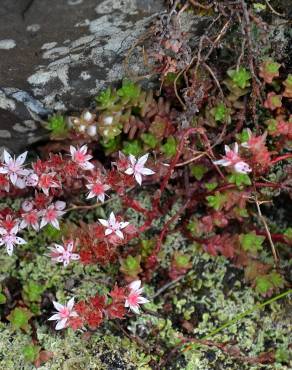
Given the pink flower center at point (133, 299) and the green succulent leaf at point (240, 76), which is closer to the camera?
the pink flower center at point (133, 299)

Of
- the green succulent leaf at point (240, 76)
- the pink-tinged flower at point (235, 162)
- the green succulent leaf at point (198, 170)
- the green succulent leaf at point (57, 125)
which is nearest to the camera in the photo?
the pink-tinged flower at point (235, 162)

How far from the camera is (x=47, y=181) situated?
2.47m

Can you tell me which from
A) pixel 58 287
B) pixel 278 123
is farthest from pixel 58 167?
pixel 278 123

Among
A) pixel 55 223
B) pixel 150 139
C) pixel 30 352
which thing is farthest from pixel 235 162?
pixel 30 352

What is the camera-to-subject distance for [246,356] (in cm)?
273

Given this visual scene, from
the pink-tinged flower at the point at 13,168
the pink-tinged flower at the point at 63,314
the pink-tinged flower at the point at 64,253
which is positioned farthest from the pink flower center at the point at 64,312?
the pink-tinged flower at the point at 13,168

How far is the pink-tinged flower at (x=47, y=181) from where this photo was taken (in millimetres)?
2471

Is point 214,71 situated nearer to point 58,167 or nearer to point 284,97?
point 284,97

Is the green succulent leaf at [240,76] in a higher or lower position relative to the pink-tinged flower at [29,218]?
higher

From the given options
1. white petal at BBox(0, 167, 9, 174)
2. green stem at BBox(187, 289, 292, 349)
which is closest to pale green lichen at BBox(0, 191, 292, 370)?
green stem at BBox(187, 289, 292, 349)

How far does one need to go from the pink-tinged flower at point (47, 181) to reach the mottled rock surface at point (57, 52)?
442mm

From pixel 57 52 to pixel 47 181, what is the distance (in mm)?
546

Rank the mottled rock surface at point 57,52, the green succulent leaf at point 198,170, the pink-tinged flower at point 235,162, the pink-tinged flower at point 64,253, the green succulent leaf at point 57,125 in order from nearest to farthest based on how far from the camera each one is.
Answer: the mottled rock surface at point 57,52 → the pink-tinged flower at point 235,162 → the pink-tinged flower at point 64,253 → the green succulent leaf at point 57,125 → the green succulent leaf at point 198,170

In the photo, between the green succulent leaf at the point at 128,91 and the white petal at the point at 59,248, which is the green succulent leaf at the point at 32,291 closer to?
the white petal at the point at 59,248
